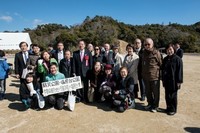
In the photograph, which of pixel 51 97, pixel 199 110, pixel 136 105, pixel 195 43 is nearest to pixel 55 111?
pixel 51 97

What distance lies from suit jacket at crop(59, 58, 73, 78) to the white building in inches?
1945

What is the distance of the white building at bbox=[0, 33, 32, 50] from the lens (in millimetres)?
53938

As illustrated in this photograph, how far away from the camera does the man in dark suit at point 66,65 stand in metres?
6.53

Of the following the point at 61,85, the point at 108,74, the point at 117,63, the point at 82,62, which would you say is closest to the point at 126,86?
the point at 108,74

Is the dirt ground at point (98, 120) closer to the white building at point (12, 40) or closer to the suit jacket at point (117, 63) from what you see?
the suit jacket at point (117, 63)

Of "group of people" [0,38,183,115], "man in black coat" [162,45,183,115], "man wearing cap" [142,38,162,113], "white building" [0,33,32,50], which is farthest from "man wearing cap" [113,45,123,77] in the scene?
"white building" [0,33,32,50]

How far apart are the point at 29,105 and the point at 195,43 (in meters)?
36.3

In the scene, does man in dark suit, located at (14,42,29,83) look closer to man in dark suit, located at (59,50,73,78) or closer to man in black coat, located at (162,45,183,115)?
man in dark suit, located at (59,50,73,78)

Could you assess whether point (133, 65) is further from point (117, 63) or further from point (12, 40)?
point (12, 40)

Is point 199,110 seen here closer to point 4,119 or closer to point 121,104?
point 121,104

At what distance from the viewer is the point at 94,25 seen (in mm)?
46156

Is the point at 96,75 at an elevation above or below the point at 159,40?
below

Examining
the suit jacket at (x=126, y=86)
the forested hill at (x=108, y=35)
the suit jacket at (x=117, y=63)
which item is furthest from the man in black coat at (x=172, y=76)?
the forested hill at (x=108, y=35)

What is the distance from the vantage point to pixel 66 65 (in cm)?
655
